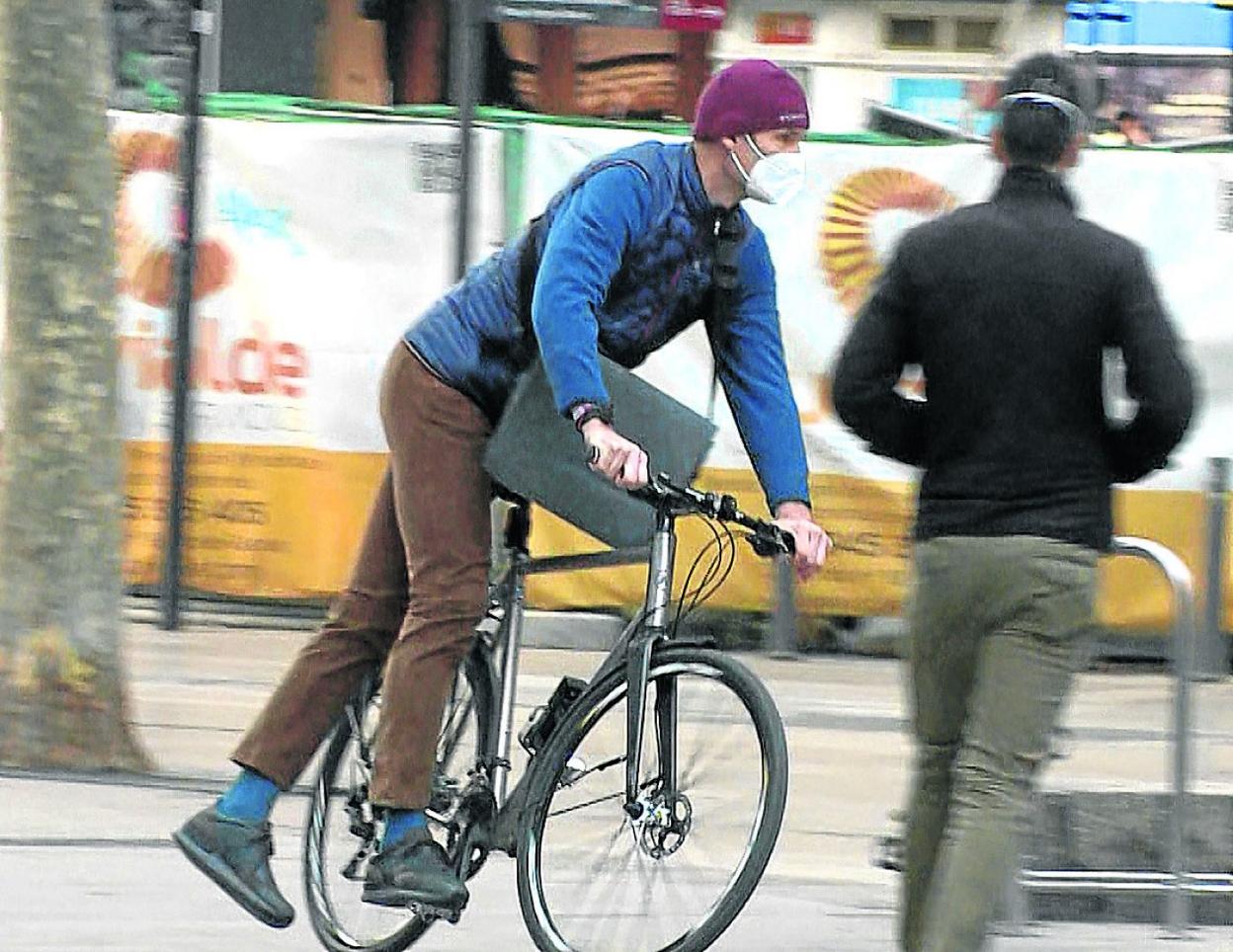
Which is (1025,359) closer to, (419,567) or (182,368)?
(419,567)

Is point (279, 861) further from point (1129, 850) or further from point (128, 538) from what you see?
point (128, 538)

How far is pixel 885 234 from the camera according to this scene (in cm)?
1106

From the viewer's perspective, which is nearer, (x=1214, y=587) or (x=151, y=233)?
(x=1214, y=587)

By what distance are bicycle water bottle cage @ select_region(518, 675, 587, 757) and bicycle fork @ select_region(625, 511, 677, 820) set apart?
17cm

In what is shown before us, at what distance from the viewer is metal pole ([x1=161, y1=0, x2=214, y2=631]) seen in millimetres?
10633

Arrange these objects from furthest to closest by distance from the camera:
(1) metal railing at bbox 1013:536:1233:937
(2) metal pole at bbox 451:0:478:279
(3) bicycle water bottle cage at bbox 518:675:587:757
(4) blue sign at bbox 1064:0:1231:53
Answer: (4) blue sign at bbox 1064:0:1231:53 < (2) metal pole at bbox 451:0:478:279 < (1) metal railing at bbox 1013:536:1233:937 < (3) bicycle water bottle cage at bbox 518:675:587:757

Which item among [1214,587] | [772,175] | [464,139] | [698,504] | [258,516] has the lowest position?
[1214,587]

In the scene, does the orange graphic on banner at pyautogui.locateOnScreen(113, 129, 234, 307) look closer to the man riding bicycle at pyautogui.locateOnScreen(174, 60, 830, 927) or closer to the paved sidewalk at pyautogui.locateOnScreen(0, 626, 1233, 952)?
the paved sidewalk at pyautogui.locateOnScreen(0, 626, 1233, 952)

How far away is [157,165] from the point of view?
1139 cm

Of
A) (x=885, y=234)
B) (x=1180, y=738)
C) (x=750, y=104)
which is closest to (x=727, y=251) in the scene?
(x=750, y=104)

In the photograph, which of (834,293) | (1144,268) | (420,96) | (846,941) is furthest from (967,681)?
(420,96)

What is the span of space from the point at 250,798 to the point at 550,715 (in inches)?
26.0

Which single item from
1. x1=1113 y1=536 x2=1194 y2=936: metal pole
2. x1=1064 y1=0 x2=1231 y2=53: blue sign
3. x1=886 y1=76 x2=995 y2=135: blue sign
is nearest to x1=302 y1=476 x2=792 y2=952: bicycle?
x1=1113 y1=536 x2=1194 y2=936: metal pole

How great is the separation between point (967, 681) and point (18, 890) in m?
2.31
